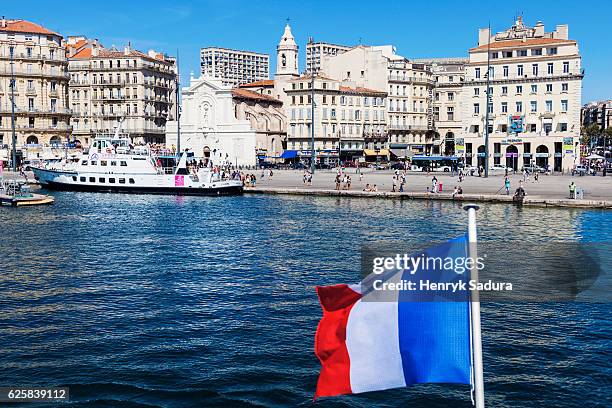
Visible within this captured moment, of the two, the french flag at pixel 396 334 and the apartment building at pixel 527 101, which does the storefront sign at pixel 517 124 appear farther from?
the french flag at pixel 396 334

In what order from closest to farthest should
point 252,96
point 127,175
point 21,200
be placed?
1. point 21,200
2. point 127,175
3. point 252,96

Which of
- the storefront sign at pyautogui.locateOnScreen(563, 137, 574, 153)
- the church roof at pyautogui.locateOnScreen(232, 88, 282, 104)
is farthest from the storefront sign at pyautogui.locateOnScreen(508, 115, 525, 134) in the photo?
the church roof at pyautogui.locateOnScreen(232, 88, 282, 104)

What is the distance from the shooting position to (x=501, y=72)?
9225 centimetres

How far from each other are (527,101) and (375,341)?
3476 inches

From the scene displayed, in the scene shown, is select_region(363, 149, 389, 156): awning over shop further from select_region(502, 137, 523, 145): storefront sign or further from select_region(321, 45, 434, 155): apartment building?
select_region(502, 137, 523, 145): storefront sign

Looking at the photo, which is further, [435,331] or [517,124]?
[517,124]

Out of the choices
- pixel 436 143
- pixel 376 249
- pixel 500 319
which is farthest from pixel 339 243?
pixel 436 143

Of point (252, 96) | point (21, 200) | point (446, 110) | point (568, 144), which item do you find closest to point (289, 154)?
point (252, 96)

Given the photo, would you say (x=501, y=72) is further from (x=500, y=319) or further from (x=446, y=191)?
(x=500, y=319)

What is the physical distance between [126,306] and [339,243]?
14.4 m

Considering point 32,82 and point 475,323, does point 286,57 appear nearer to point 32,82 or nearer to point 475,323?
point 32,82

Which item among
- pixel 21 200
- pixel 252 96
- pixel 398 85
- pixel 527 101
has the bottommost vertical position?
pixel 21 200

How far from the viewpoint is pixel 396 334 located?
8125mm

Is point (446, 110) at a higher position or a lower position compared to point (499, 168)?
higher
